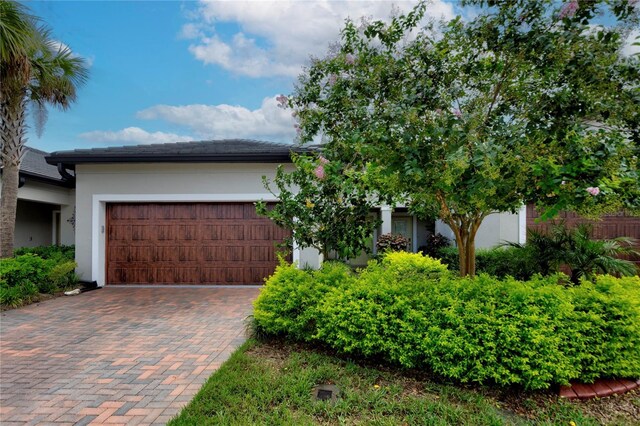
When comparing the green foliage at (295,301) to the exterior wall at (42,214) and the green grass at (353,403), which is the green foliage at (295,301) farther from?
the exterior wall at (42,214)

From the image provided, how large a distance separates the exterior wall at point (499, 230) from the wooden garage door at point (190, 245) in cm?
627

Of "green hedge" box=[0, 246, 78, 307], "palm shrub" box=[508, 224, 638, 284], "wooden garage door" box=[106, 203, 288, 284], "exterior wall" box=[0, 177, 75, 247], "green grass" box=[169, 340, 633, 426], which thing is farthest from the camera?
"exterior wall" box=[0, 177, 75, 247]

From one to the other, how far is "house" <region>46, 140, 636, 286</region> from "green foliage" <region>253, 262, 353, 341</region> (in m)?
4.53

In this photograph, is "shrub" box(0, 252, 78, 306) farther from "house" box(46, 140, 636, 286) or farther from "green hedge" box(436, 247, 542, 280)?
"green hedge" box(436, 247, 542, 280)

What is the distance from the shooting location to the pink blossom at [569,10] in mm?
3632

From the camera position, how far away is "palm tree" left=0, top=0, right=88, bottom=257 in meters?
7.26

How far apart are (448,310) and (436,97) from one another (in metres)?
2.84

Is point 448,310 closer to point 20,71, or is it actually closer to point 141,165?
point 141,165

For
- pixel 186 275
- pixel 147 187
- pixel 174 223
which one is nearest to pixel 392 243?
pixel 186 275

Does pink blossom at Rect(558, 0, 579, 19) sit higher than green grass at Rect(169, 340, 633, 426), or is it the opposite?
pink blossom at Rect(558, 0, 579, 19)

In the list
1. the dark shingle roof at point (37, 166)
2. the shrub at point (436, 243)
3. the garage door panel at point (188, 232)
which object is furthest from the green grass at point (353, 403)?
the dark shingle roof at point (37, 166)

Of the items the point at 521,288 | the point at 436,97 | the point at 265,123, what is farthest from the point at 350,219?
Answer: the point at 265,123

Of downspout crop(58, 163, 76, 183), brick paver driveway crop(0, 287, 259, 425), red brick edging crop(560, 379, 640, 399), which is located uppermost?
downspout crop(58, 163, 76, 183)

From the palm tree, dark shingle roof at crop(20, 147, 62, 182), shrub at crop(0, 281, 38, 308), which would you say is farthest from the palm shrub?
dark shingle roof at crop(20, 147, 62, 182)
